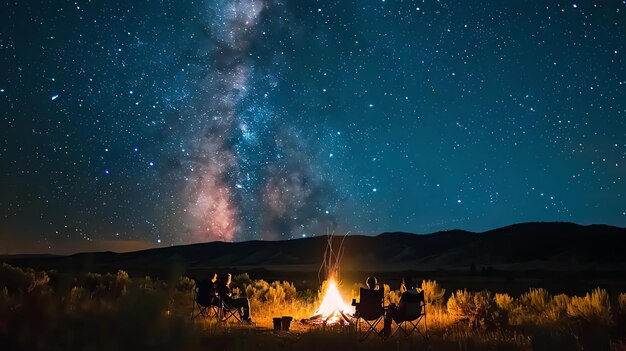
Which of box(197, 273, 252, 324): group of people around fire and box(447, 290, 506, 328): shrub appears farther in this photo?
box(197, 273, 252, 324): group of people around fire

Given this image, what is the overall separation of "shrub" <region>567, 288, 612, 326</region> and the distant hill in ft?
127

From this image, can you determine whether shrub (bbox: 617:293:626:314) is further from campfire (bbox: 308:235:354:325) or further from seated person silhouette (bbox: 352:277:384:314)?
campfire (bbox: 308:235:354:325)

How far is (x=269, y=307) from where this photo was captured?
1168cm

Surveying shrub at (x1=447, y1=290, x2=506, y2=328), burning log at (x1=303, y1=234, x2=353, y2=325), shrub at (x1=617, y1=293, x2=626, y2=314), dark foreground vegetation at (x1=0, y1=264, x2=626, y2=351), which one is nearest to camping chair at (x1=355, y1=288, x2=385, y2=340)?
dark foreground vegetation at (x1=0, y1=264, x2=626, y2=351)

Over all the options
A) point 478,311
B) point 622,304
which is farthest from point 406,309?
point 622,304

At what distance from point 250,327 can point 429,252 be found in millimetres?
64297

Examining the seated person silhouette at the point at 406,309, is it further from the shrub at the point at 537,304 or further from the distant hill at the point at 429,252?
the distant hill at the point at 429,252

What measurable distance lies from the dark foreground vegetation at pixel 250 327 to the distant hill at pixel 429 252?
121 feet

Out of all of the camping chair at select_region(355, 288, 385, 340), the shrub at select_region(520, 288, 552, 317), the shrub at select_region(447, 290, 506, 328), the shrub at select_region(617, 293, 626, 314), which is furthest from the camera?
the shrub at select_region(520, 288, 552, 317)

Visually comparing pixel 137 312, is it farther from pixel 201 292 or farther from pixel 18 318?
pixel 201 292

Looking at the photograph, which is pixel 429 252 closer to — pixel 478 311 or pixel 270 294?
→ pixel 270 294

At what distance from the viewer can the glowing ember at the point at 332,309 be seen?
9.39m

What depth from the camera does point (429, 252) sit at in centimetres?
7012

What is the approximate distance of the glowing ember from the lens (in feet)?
30.8
